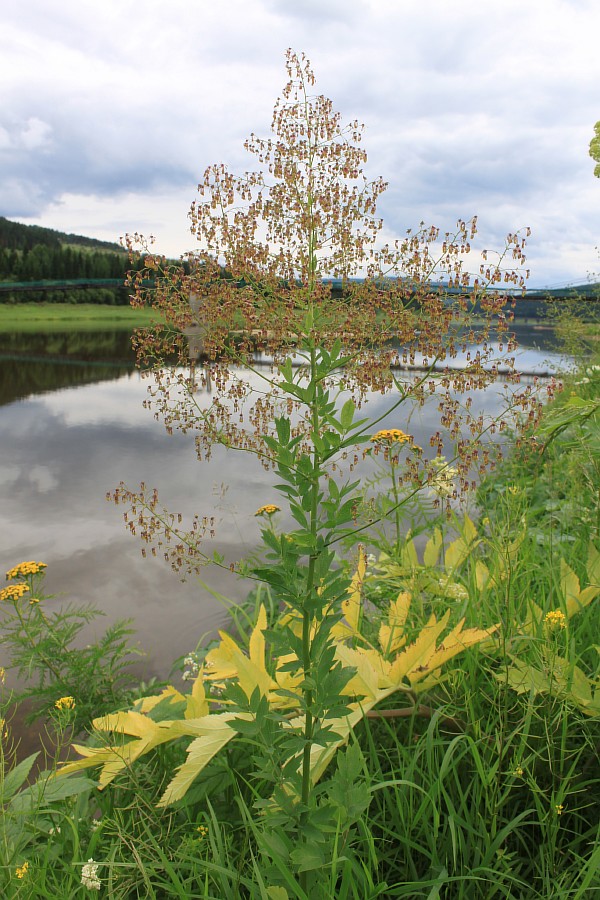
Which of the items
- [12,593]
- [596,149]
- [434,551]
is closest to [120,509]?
[12,593]

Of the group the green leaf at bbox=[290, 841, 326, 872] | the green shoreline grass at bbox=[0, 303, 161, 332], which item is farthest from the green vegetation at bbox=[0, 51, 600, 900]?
the green shoreline grass at bbox=[0, 303, 161, 332]

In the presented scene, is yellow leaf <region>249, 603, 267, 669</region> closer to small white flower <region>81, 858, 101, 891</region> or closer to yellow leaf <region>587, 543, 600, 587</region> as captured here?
small white flower <region>81, 858, 101, 891</region>

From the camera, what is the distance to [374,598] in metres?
2.78

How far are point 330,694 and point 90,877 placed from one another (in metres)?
0.72

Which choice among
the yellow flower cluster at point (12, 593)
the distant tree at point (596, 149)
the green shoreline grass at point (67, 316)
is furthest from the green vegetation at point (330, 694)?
the green shoreline grass at point (67, 316)

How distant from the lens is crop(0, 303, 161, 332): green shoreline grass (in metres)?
36.2

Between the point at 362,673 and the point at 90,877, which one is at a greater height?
the point at 362,673

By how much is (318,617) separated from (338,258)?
1.17 metres

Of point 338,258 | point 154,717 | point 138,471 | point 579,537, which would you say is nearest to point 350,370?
point 338,258

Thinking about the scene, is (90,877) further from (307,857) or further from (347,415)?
(347,415)

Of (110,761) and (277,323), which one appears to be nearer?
(110,761)

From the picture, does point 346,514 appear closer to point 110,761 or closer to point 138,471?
point 110,761

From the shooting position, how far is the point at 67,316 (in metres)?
42.5

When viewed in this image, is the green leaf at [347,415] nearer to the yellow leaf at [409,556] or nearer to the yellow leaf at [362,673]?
the yellow leaf at [362,673]
